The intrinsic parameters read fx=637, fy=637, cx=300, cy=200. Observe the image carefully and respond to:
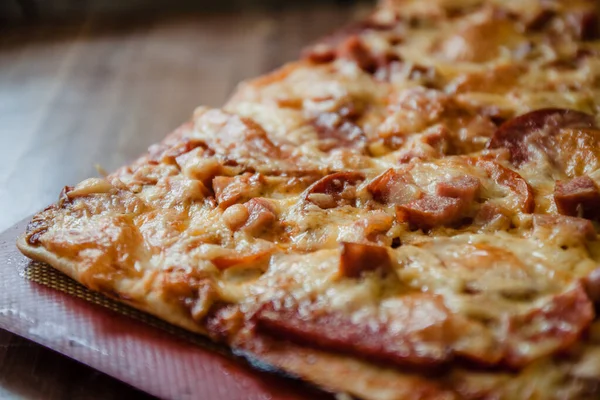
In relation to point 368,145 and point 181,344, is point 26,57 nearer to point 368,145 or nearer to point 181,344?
point 368,145

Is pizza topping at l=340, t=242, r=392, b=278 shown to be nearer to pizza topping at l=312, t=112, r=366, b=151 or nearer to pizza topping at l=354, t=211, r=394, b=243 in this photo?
pizza topping at l=354, t=211, r=394, b=243

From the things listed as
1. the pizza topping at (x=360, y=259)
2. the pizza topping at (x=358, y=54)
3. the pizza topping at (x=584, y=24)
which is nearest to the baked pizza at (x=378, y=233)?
the pizza topping at (x=360, y=259)

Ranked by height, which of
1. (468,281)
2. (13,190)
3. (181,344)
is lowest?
(13,190)

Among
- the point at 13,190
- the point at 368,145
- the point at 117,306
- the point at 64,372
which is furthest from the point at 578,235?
the point at 13,190

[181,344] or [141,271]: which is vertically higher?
→ [141,271]

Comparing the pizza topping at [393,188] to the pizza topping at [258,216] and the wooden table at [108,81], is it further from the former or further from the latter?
the wooden table at [108,81]

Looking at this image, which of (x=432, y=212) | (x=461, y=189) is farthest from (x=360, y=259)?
(x=461, y=189)
